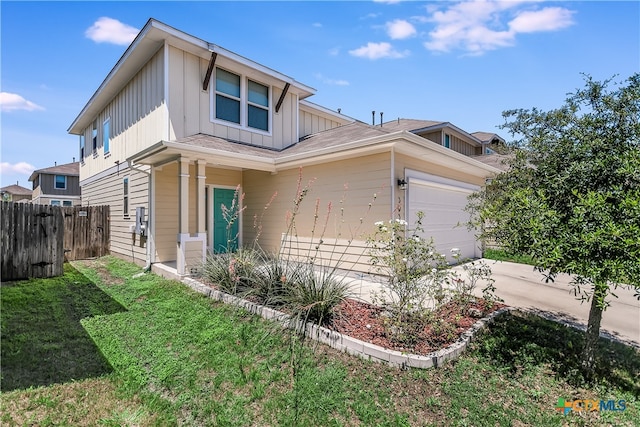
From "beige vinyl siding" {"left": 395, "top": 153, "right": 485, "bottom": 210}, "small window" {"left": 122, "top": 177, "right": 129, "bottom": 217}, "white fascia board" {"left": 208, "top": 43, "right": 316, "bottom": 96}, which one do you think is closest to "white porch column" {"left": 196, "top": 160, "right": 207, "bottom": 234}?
"white fascia board" {"left": 208, "top": 43, "right": 316, "bottom": 96}

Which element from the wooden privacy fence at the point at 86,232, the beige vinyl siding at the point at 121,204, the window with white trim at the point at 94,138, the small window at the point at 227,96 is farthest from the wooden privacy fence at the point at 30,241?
the window with white trim at the point at 94,138

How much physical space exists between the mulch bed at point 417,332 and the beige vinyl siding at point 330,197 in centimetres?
256

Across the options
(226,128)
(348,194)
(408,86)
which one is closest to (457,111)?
(408,86)

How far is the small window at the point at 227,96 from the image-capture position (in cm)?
914

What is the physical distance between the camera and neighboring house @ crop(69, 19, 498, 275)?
6.93 metres

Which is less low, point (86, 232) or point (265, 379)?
point (86, 232)

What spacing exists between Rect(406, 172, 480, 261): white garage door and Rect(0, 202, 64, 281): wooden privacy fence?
29.2ft

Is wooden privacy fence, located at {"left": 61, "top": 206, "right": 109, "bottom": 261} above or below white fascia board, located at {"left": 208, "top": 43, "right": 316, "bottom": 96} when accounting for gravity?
below

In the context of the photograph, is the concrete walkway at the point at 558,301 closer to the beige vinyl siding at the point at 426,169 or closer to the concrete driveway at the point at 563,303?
the concrete driveway at the point at 563,303

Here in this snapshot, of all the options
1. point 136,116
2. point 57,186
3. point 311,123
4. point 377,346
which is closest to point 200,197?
point 136,116

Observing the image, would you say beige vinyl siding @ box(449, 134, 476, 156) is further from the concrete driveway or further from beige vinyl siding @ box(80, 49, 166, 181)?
beige vinyl siding @ box(80, 49, 166, 181)

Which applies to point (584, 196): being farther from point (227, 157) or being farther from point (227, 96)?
point (227, 96)

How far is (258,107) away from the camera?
33.0 ft

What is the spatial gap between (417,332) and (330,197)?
15.0 ft
